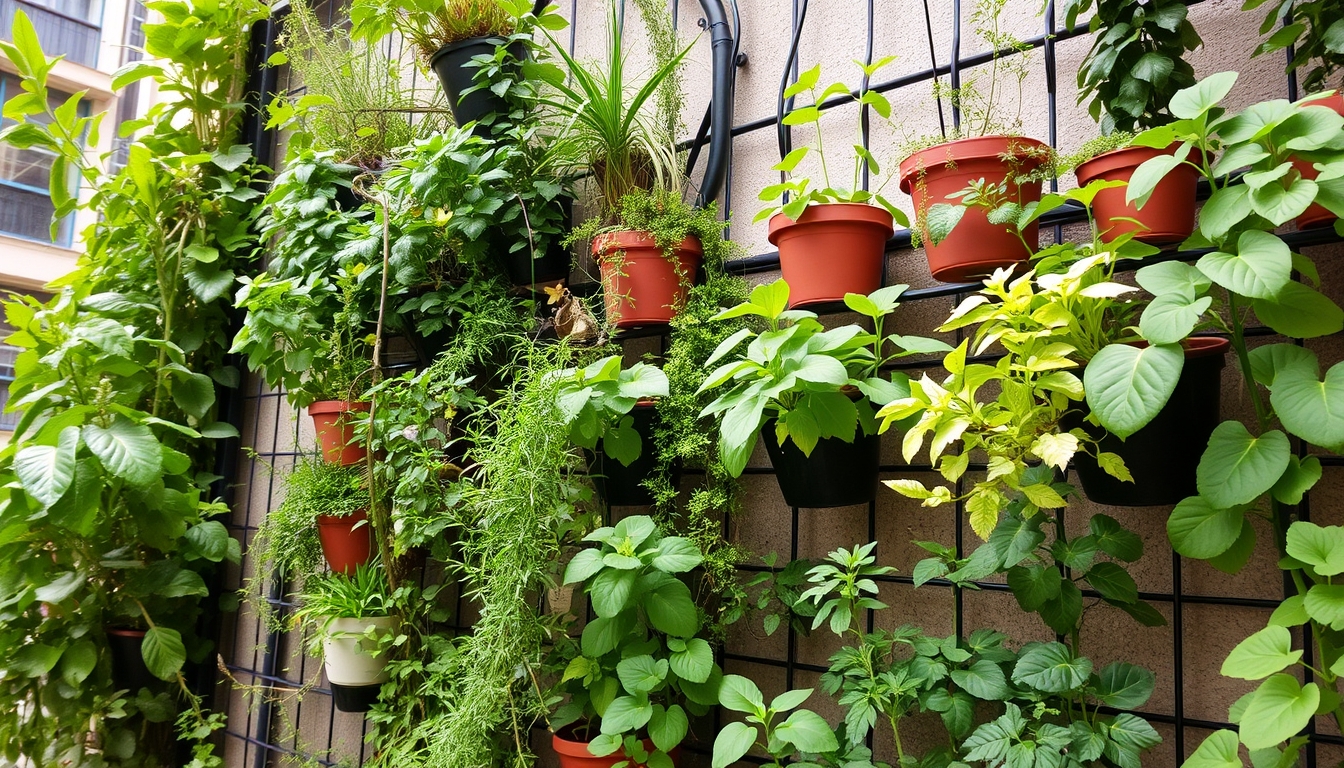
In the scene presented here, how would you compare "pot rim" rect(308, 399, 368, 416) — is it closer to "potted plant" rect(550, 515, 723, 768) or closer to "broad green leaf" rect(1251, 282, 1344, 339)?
"potted plant" rect(550, 515, 723, 768)

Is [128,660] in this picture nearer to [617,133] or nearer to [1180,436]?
[617,133]

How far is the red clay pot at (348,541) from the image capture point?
1.59 metres

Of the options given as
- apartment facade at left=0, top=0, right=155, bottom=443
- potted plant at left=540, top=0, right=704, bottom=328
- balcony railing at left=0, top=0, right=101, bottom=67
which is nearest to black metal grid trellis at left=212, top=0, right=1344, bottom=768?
potted plant at left=540, top=0, right=704, bottom=328

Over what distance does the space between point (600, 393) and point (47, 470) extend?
1158mm

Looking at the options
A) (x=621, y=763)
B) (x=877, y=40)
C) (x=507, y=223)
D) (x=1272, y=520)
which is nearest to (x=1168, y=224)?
(x=1272, y=520)

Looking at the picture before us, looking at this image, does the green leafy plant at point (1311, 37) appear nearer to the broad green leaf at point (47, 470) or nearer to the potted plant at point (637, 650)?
the potted plant at point (637, 650)

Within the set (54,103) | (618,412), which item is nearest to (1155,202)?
(618,412)

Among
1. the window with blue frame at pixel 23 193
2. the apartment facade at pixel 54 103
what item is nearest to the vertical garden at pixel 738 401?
the apartment facade at pixel 54 103

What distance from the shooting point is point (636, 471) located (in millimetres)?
1275

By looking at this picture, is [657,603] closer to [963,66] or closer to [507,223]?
[507,223]

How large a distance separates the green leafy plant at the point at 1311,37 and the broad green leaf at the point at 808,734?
0.96 m

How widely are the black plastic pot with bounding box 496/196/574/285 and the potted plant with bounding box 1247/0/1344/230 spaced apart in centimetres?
111

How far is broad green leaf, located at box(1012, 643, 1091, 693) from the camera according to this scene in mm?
856

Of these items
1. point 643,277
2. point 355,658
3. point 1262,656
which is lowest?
point 355,658
